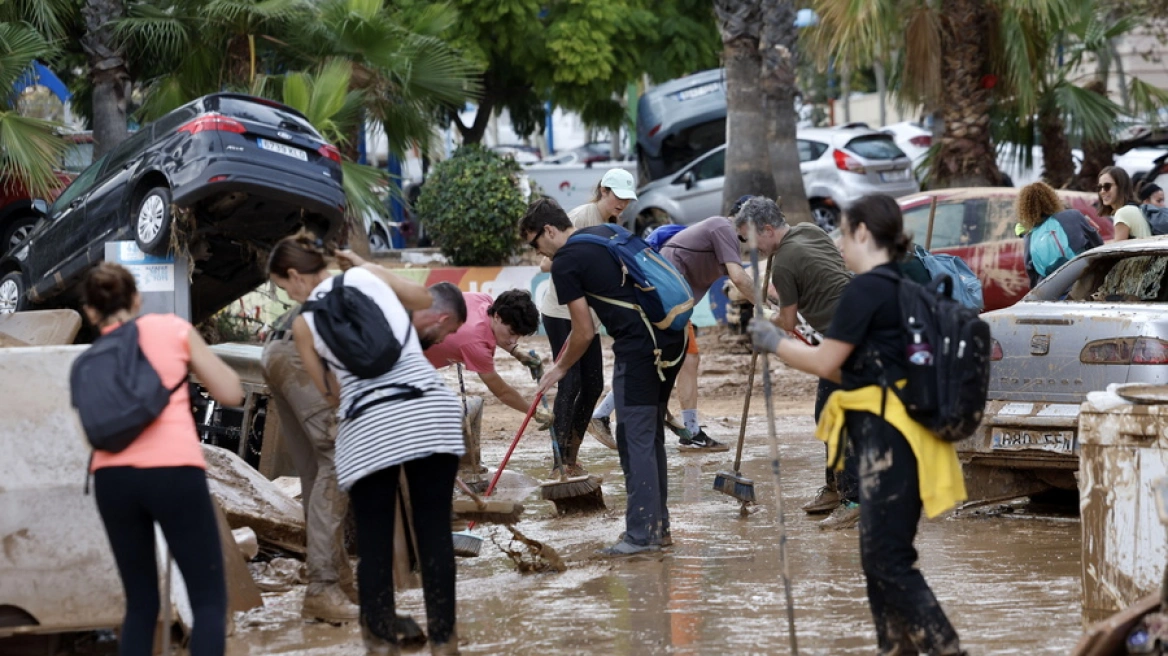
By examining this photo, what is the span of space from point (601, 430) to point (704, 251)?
158 cm

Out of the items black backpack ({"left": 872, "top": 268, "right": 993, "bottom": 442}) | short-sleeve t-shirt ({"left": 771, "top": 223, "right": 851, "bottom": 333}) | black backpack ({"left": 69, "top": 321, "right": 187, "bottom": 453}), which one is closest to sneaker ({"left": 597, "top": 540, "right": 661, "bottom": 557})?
short-sleeve t-shirt ({"left": 771, "top": 223, "right": 851, "bottom": 333})

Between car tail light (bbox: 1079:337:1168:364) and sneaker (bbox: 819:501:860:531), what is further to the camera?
sneaker (bbox: 819:501:860:531)

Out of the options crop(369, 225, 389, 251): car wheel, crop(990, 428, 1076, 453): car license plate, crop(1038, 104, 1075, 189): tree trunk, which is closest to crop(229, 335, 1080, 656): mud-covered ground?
crop(990, 428, 1076, 453): car license plate

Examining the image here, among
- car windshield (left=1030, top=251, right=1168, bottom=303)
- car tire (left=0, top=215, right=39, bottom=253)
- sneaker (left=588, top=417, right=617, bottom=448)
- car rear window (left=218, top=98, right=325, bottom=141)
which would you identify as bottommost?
sneaker (left=588, top=417, right=617, bottom=448)

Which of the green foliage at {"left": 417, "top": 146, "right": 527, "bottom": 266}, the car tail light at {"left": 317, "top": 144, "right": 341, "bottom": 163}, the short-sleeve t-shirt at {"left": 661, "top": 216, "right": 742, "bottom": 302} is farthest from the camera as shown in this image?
the green foliage at {"left": 417, "top": 146, "right": 527, "bottom": 266}

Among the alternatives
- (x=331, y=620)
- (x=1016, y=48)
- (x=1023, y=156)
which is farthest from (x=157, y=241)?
(x=1023, y=156)

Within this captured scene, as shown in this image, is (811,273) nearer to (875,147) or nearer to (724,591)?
(724,591)

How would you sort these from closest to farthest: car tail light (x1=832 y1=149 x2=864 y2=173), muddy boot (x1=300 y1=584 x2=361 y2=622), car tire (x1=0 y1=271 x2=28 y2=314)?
muddy boot (x1=300 y1=584 x2=361 y2=622), car tire (x1=0 y1=271 x2=28 y2=314), car tail light (x1=832 y1=149 x2=864 y2=173)

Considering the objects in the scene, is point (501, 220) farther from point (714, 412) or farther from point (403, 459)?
point (403, 459)

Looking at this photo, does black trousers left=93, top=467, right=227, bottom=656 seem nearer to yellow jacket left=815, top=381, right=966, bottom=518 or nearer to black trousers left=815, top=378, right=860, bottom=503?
yellow jacket left=815, top=381, right=966, bottom=518

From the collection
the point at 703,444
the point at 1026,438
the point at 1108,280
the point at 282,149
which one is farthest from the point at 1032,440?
the point at 282,149

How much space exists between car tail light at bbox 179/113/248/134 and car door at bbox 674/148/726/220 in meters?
11.8

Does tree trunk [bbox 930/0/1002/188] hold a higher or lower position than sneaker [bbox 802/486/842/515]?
higher

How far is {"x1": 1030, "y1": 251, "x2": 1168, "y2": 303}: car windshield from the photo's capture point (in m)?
8.14
